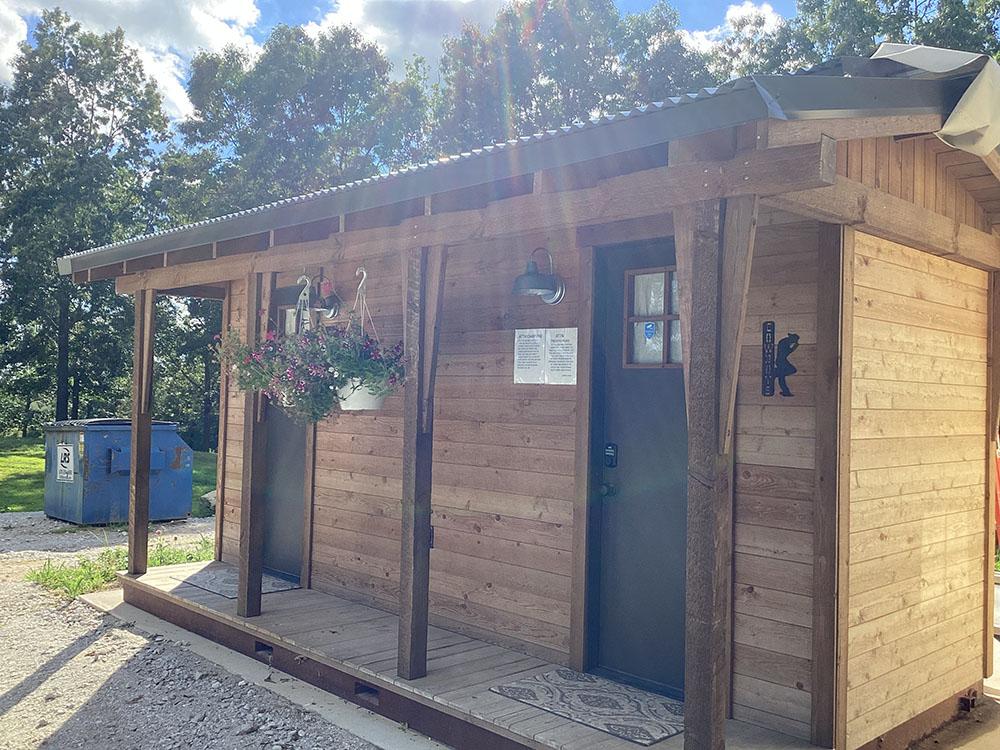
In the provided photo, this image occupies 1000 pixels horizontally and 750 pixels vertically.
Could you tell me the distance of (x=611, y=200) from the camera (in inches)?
121

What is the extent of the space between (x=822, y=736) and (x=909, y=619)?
32.2 inches

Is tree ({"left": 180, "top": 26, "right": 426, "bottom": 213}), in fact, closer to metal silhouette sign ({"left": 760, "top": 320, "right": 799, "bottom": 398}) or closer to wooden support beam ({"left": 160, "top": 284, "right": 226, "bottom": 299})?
wooden support beam ({"left": 160, "top": 284, "right": 226, "bottom": 299})

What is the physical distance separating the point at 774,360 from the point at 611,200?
0.93m

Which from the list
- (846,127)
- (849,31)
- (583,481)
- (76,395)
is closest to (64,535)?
(583,481)

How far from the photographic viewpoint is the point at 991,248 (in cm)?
411

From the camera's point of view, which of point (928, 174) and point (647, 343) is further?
point (647, 343)

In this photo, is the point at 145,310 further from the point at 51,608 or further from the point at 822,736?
the point at 822,736

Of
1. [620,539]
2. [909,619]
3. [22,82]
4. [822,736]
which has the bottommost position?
[822,736]

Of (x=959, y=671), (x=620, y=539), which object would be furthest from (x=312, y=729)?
(x=959, y=671)

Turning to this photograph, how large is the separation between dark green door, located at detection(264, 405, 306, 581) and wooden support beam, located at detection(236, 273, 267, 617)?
3.44 feet

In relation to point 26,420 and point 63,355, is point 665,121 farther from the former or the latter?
point 26,420

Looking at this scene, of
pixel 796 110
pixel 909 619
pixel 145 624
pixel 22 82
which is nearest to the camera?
pixel 796 110

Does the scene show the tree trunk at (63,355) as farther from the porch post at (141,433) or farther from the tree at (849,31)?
the tree at (849,31)

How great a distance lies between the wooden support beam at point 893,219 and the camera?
2927mm
